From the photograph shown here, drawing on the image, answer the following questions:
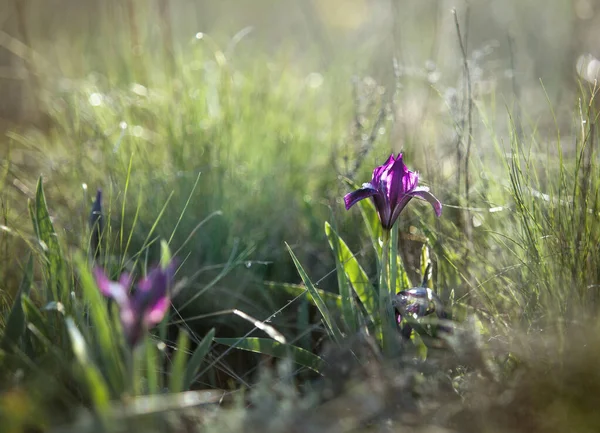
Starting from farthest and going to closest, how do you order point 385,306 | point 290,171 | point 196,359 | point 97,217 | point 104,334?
point 290,171 → point 97,217 → point 385,306 → point 196,359 → point 104,334

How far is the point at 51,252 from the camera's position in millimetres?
1231

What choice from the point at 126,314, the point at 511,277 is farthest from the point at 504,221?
the point at 126,314

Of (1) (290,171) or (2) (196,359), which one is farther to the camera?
(1) (290,171)

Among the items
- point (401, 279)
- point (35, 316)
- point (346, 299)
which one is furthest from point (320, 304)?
point (35, 316)

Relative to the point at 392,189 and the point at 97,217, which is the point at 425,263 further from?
the point at 97,217

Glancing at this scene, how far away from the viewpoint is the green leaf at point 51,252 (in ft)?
3.97

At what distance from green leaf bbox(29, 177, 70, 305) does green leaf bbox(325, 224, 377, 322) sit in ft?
1.82

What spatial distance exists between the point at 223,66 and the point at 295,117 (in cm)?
35

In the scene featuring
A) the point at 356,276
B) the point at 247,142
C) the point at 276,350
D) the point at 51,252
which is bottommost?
the point at 276,350

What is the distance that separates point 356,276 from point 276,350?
0.25 meters

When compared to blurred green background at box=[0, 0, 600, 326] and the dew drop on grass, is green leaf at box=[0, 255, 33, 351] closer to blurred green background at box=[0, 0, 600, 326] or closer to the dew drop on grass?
blurred green background at box=[0, 0, 600, 326]

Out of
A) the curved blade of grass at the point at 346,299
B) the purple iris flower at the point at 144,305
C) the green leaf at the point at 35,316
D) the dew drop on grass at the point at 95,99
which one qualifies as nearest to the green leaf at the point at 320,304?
the curved blade of grass at the point at 346,299

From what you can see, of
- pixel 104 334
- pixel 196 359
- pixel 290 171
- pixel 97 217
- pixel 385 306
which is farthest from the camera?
pixel 290 171

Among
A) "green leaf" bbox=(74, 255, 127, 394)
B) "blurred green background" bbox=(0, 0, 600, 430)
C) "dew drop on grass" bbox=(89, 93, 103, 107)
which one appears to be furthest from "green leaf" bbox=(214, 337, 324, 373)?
"dew drop on grass" bbox=(89, 93, 103, 107)
